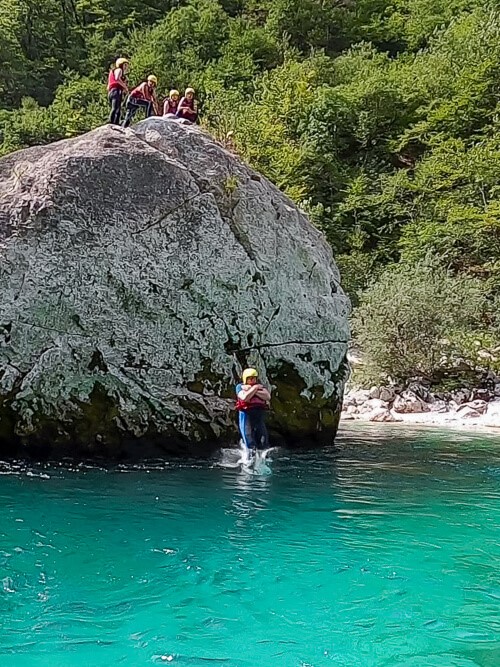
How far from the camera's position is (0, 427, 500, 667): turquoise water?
18.4ft

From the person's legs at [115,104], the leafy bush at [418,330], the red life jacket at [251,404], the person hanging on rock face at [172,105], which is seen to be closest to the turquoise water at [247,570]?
the red life jacket at [251,404]

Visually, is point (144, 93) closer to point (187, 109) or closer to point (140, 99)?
point (140, 99)

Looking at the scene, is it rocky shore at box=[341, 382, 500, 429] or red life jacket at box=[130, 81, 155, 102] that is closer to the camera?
red life jacket at box=[130, 81, 155, 102]

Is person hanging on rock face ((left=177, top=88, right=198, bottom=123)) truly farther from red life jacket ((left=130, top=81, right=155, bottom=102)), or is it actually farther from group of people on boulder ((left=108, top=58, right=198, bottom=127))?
red life jacket ((left=130, top=81, right=155, bottom=102))

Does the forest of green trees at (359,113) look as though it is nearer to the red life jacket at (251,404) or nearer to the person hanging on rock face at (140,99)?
the person hanging on rock face at (140,99)

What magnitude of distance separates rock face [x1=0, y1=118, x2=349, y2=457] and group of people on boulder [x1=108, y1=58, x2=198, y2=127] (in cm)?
99

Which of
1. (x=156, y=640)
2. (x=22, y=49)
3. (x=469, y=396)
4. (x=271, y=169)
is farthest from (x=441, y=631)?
(x=22, y=49)

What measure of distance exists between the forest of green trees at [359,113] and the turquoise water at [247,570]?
1280 cm

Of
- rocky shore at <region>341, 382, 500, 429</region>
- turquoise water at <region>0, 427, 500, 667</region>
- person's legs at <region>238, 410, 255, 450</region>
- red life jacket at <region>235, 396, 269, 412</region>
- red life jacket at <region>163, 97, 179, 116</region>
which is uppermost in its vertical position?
red life jacket at <region>163, 97, 179, 116</region>

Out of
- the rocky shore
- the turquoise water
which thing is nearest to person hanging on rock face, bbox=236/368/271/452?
the turquoise water

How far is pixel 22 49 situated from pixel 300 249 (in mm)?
49245

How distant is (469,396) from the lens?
2536 cm

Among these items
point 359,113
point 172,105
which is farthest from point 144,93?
point 359,113

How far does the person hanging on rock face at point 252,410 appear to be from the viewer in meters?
13.7
